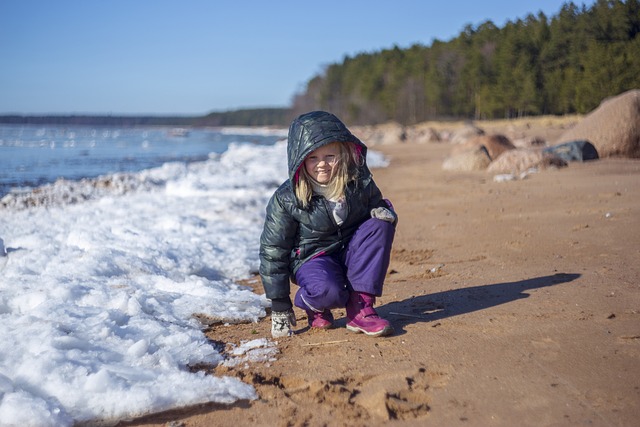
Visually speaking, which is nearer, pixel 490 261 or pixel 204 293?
pixel 204 293

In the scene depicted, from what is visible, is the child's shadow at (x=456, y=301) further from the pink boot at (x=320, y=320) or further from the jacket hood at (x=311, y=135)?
the jacket hood at (x=311, y=135)

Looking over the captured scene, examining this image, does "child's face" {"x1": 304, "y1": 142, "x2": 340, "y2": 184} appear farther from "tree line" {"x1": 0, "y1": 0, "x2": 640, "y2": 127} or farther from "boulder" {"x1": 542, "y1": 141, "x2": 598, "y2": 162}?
"tree line" {"x1": 0, "y1": 0, "x2": 640, "y2": 127}

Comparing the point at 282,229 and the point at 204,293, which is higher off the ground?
the point at 282,229

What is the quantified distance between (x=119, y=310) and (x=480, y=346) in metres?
2.01

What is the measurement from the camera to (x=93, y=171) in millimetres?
17328

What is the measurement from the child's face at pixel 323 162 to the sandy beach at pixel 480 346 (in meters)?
0.84

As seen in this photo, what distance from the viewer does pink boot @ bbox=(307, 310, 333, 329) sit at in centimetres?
318

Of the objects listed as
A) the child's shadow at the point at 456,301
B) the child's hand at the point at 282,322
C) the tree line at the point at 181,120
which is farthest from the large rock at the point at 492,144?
the tree line at the point at 181,120

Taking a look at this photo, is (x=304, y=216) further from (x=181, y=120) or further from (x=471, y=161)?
(x=181, y=120)

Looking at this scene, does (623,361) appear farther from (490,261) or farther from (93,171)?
(93,171)

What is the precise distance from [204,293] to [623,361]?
261 centimetres

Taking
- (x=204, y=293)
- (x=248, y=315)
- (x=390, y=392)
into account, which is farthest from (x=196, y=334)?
(x=390, y=392)

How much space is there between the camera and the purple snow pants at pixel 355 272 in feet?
9.82

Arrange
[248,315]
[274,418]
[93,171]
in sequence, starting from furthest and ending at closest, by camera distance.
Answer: [93,171], [248,315], [274,418]
